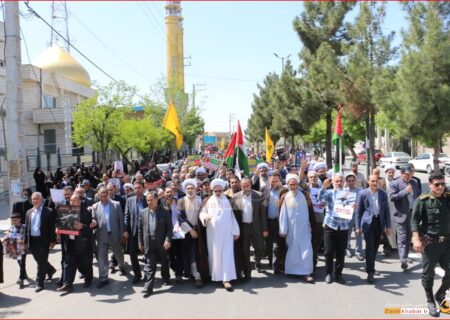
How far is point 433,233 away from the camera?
18.1 ft

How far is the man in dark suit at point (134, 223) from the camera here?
7.21 m

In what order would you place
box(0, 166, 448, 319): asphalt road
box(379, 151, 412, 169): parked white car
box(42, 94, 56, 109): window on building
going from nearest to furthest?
1. box(0, 166, 448, 319): asphalt road
2. box(379, 151, 412, 169): parked white car
3. box(42, 94, 56, 109): window on building

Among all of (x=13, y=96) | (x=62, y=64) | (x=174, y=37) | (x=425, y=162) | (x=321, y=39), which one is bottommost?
(x=425, y=162)

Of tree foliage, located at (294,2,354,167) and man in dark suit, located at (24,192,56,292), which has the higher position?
tree foliage, located at (294,2,354,167)

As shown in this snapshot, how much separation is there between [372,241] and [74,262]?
16.0 ft

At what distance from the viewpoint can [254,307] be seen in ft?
19.2

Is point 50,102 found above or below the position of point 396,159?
above

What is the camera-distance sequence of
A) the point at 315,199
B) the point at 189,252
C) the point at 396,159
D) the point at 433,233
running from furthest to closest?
the point at 396,159, the point at 315,199, the point at 189,252, the point at 433,233

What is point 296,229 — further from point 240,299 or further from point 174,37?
point 174,37

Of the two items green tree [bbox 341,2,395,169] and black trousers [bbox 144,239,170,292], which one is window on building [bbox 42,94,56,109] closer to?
green tree [bbox 341,2,395,169]

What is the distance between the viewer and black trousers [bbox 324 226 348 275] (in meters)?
6.87

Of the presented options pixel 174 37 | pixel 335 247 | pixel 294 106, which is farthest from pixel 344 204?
pixel 174 37

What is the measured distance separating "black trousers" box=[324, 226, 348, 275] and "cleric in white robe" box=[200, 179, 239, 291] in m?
1.46

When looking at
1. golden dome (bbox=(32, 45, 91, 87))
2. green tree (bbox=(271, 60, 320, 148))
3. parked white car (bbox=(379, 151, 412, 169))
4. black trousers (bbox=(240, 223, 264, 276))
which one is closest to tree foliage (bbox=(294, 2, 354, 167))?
green tree (bbox=(271, 60, 320, 148))
